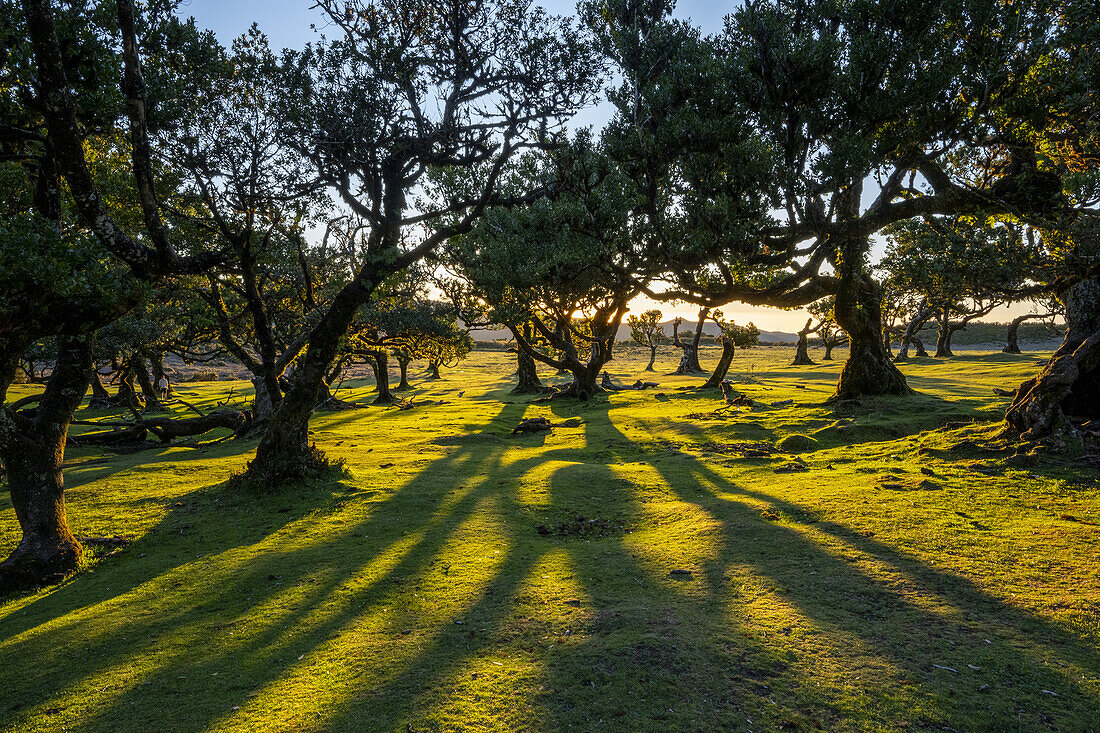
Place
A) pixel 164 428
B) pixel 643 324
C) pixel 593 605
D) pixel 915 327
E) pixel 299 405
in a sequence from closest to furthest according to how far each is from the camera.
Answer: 1. pixel 593 605
2. pixel 299 405
3. pixel 164 428
4. pixel 915 327
5. pixel 643 324

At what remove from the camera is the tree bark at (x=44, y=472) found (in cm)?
761

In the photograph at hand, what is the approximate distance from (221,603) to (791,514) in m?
8.46

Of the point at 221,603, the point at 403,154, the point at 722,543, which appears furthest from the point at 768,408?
the point at 221,603

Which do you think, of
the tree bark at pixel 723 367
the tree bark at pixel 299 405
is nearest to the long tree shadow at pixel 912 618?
the tree bark at pixel 299 405

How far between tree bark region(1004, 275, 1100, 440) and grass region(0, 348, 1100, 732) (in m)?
0.97

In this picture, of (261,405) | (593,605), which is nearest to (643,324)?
(261,405)

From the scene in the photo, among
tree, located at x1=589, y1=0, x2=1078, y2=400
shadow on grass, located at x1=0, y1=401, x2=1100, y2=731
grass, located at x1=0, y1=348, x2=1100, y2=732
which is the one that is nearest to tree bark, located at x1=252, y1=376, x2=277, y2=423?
grass, located at x1=0, y1=348, x2=1100, y2=732

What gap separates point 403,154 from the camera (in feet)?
38.8

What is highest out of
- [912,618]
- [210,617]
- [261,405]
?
[261,405]

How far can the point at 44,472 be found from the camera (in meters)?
7.86

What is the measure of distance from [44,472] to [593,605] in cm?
829

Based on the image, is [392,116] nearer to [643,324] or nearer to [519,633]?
[519,633]

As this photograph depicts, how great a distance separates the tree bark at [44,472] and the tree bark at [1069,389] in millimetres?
17196

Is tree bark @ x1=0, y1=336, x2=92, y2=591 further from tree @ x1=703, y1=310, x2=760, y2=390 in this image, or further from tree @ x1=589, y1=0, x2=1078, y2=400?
tree @ x1=703, y1=310, x2=760, y2=390
